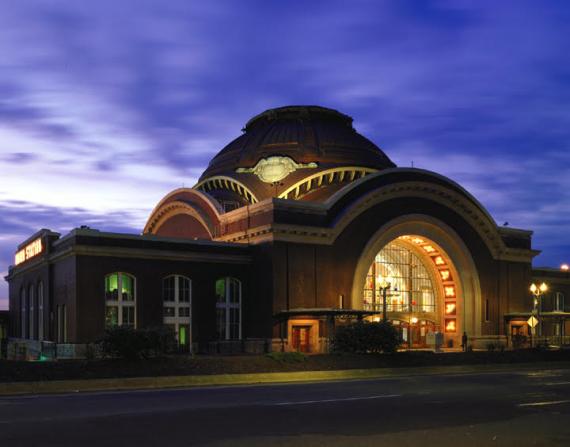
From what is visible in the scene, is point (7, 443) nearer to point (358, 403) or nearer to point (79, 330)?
point (358, 403)

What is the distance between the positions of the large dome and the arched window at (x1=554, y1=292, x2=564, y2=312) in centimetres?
2145

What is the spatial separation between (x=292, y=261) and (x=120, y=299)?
1106 cm

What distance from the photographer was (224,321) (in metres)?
48.1

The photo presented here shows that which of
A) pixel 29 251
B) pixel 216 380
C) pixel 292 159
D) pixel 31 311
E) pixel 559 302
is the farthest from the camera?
pixel 559 302

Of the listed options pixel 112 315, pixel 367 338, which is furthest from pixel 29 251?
pixel 367 338

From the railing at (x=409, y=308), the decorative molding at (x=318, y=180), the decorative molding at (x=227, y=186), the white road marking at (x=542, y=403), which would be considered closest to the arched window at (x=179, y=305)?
the decorative molding at (x=227, y=186)

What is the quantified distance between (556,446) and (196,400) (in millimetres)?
10631

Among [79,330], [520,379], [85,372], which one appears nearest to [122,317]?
[79,330]

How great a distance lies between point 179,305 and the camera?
46562 mm

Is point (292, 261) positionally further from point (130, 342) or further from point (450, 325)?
point (130, 342)

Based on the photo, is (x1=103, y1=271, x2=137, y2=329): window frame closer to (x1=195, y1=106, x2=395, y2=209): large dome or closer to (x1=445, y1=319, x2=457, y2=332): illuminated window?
(x1=195, y1=106, x2=395, y2=209): large dome

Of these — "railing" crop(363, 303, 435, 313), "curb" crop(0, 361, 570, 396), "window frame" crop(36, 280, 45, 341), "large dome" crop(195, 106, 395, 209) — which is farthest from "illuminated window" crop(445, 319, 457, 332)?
"window frame" crop(36, 280, 45, 341)

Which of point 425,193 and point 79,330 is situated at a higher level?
point 425,193

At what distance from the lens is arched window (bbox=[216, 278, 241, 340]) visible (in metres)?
48.0
